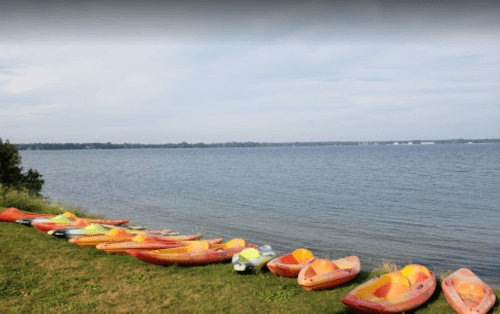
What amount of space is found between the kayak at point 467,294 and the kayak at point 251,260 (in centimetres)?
413

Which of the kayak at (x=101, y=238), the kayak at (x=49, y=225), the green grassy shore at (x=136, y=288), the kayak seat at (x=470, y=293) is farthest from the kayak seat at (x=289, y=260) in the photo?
the kayak at (x=49, y=225)

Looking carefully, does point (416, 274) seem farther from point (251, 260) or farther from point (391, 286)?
point (251, 260)

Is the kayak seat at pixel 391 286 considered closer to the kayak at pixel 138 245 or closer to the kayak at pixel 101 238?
the kayak at pixel 138 245

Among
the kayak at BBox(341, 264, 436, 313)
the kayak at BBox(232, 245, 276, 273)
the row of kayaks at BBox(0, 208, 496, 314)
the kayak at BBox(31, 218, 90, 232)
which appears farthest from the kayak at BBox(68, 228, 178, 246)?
the kayak at BBox(341, 264, 436, 313)

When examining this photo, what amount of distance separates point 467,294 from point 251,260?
4.81 meters

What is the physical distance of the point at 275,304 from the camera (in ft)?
22.4

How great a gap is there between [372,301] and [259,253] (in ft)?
10.4

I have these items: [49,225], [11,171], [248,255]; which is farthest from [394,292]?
[11,171]

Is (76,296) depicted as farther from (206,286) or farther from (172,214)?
(172,214)

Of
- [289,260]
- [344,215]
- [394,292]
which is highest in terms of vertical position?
[289,260]

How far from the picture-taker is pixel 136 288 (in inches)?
294

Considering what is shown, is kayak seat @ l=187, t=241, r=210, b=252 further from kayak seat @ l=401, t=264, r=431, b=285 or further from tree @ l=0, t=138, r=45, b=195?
tree @ l=0, t=138, r=45, b=195

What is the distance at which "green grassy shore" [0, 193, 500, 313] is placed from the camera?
660cm

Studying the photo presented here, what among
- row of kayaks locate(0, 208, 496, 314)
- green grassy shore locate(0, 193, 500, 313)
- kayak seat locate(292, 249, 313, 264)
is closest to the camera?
green grassy shore locate(0, 193, 500, 313)
